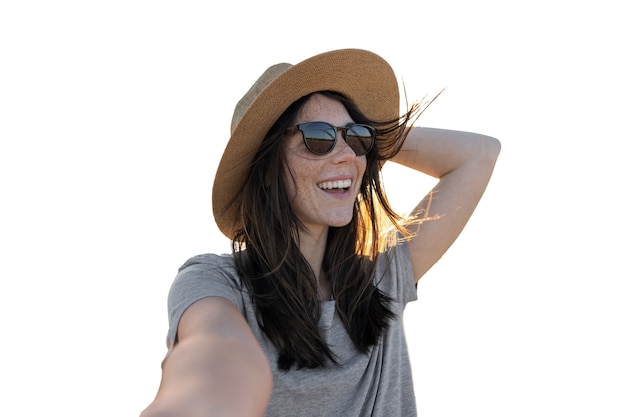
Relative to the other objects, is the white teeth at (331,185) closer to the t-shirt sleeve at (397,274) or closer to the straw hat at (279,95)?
the straw hat at (279,95)

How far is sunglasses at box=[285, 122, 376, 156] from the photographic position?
285 centimetres

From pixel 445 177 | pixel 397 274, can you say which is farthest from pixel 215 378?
pixel 445 177

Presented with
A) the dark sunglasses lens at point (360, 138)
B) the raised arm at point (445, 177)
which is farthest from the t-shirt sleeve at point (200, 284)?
the raised arm at point (445, 177)

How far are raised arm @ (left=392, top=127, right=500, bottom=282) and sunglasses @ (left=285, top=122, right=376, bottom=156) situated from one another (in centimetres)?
49

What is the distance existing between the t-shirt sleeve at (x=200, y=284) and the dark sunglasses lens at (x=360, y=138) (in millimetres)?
555

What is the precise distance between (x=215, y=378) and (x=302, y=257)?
124cm

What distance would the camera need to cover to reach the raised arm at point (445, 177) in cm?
327

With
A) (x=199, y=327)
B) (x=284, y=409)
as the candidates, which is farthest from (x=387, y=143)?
(x=199, y=327)

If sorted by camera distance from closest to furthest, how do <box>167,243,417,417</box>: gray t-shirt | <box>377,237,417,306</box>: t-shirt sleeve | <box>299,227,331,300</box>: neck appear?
<box>167,243,417,417</box>: gray t-shirt < <box>299,227,331,300</box>: neck < <box>377,237,417,306</box>: t-shirt sleeve

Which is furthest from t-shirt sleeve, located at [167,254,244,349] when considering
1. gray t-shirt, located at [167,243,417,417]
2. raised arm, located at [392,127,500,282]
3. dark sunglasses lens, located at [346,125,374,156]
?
raised arm, located at [392,127,500,282]

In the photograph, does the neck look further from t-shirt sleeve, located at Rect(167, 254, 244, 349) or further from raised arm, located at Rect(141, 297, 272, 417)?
raised arm, located at Rect(141, 297, 272, 417)

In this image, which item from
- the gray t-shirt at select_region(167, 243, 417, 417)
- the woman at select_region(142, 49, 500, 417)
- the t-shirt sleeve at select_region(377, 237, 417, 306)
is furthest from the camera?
the t-shirt sleeve at select_region(377, 237, 417, 306)

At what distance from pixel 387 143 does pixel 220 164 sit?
65 centimetres

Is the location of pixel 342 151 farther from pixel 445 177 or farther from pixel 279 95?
pixel 445 177
